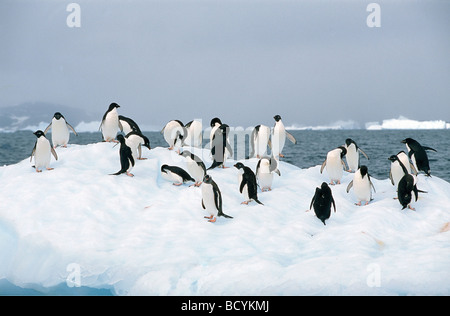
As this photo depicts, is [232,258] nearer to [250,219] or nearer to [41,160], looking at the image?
[250,219]

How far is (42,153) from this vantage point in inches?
449

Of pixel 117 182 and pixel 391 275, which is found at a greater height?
pixel 117 182

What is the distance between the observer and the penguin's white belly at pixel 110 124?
43.3ft

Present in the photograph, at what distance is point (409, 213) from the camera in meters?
10.1

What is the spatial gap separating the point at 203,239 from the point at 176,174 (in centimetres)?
319

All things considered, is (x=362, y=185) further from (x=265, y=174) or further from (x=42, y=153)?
(x=42, y=153)

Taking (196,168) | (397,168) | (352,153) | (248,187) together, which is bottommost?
(248,187)

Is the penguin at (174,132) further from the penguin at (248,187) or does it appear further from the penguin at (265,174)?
the penguin at (248,187)

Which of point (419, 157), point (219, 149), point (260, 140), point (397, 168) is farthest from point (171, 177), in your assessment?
point (419, 157)

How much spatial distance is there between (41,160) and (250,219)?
5.55 meters
